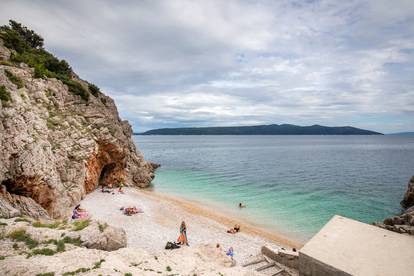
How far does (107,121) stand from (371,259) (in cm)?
3316

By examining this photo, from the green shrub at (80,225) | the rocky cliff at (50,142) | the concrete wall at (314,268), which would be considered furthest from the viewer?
the rocky cliff at (50,142)

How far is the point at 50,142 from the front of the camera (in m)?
24.5

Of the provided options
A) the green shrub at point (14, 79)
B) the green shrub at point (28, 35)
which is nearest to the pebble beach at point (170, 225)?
the green shrub at point (14, 79)

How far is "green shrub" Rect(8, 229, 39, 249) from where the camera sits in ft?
38.1

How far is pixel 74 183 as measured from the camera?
26.3 m

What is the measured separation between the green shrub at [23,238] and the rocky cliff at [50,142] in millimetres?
2667

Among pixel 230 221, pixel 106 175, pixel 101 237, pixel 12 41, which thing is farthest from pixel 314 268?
pixel 12 41

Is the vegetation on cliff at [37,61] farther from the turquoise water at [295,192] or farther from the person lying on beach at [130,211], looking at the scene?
the turquoise water at [295,192]

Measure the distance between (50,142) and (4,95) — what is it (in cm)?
646

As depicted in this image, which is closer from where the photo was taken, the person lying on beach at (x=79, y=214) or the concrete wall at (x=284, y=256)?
the concrete wall at (x=284, y=256)

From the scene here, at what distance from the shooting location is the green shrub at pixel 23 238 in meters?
11.6

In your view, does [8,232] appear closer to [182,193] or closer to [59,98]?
[59,98]

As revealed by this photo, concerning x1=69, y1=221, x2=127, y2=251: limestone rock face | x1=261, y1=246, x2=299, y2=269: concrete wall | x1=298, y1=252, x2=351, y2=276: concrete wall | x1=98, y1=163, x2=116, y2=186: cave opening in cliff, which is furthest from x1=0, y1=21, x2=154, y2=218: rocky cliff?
x1=298, y1=252, x2=351, y2=276: concrete wall

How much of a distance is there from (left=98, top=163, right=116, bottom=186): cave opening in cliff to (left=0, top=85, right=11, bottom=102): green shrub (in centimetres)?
1933
